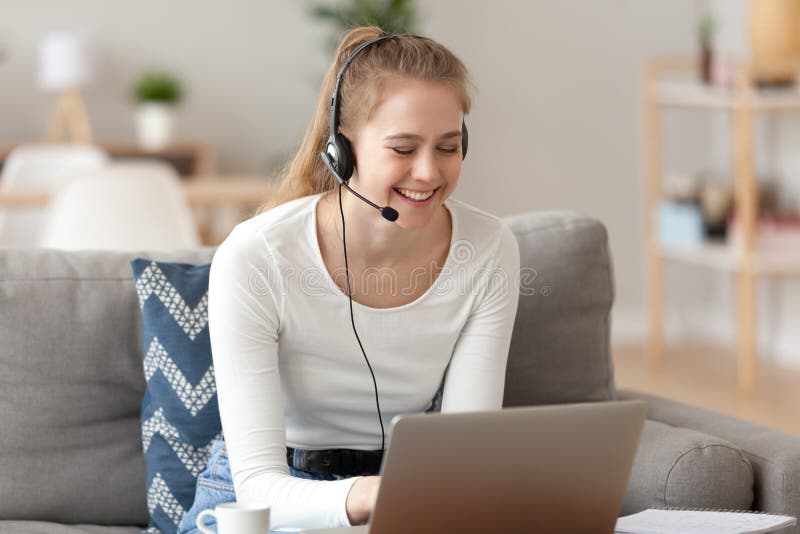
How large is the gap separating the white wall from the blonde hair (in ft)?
11.7

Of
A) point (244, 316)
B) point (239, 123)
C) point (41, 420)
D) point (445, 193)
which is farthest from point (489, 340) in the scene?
point (239, 123)

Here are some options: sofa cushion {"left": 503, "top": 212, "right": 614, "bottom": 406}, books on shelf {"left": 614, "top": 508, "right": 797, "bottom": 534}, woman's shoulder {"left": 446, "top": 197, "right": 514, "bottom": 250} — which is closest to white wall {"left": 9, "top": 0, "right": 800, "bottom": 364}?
sofa cushion {"left": 503, "top": 212, "right": 614, "bottom": 406}

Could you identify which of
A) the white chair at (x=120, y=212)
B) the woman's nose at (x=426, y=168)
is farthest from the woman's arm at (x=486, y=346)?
the white chair at (x=120, y=212)

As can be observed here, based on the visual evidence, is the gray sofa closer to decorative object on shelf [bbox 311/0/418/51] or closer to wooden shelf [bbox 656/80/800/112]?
wooden shelf [bbox 656/80/800/112]

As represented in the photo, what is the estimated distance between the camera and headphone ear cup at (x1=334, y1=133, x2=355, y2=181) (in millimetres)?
1616

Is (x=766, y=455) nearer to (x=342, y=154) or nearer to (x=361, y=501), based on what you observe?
(x=361, y=501)

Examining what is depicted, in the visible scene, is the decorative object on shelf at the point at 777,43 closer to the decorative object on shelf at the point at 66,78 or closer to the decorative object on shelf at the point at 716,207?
the decorative object on shelf at the point at 716,207

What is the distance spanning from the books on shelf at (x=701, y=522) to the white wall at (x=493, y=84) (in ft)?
12.6

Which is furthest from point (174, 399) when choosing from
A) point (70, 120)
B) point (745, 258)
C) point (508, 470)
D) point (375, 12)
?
point (70, 120)

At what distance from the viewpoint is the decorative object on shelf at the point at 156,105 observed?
5086 millimetres

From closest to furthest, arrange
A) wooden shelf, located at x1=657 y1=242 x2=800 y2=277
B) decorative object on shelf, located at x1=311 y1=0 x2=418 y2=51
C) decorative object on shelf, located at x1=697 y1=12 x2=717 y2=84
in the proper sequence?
wooden shelf, located at x1=657 y1=242 x2=800 y2=277 < decorative object on shelf, located at x1=697 y1=12 x2=717 y2=84 < decorative object on shelf, located at x1=311 y1=0 x2=418 y2=51

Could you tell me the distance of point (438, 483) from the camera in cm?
123

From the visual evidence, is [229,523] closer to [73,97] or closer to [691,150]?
[73,97]

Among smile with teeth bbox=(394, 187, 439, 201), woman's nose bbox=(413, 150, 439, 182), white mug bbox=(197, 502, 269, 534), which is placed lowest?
white mug bbox=(197, 502, 269, 534)
